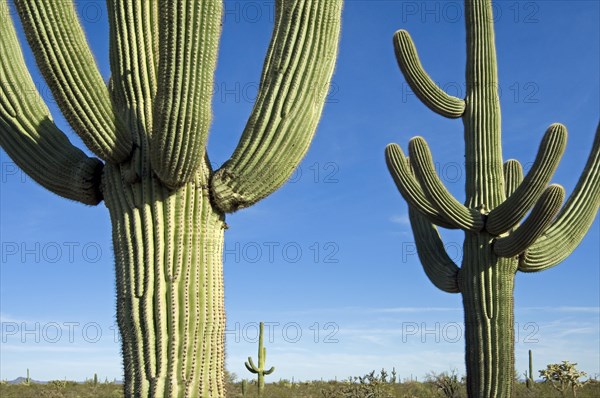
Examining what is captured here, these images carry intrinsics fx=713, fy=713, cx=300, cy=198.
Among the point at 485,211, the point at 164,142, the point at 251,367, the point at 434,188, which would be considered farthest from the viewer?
the point at 251,367

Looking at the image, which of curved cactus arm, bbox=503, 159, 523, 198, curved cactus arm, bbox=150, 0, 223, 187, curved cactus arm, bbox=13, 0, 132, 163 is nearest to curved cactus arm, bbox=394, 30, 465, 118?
curved cactus arm, bbox=503, 159, 523, 198

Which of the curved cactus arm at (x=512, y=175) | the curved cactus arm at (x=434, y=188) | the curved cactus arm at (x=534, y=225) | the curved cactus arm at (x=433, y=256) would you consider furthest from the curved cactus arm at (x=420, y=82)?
the curved cactus arm at (x=534, y=225)

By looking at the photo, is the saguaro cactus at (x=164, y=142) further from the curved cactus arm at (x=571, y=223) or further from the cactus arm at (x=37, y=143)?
the curved cactus arm at (x=571, y=223)

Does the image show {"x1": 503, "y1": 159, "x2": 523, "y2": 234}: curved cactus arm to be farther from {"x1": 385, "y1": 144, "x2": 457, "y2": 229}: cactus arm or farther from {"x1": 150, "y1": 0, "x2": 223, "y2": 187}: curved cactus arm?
{"x1": 150, "y1": 0, "x2": 223, "y2": 187}: curved cactus arm

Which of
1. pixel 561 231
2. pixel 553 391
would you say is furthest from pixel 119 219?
pixel 553 391

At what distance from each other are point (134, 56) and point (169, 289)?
1.65 m

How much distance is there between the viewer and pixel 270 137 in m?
4.83

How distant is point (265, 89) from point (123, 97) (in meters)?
1.00

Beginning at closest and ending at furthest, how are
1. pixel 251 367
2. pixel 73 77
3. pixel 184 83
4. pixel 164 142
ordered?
pixel 184 83, pixel 164 142, pixel 73 77, pixel 251 367

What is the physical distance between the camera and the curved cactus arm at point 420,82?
9773 millimetres

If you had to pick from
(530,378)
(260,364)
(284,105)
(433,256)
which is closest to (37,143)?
(284,105)

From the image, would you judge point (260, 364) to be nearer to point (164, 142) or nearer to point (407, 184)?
point (407, 184)

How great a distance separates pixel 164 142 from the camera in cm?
452

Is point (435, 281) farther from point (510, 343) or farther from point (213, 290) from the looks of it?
point (213, 290)
